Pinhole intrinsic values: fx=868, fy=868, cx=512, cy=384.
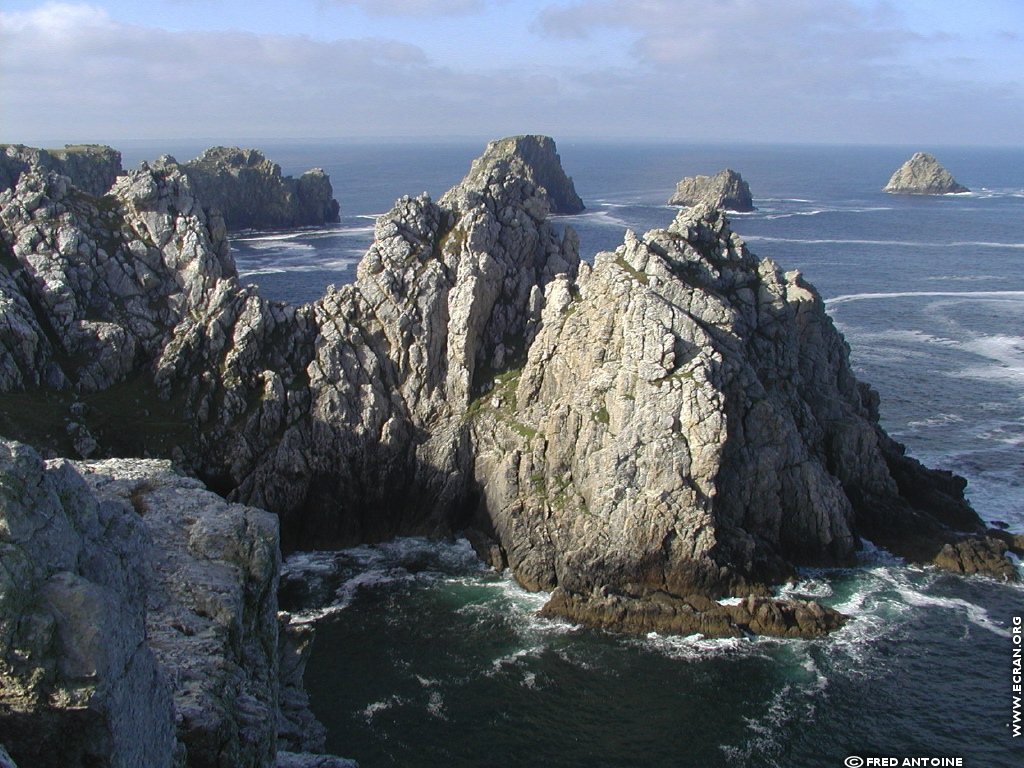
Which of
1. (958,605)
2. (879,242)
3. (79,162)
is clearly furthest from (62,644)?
(879,242)

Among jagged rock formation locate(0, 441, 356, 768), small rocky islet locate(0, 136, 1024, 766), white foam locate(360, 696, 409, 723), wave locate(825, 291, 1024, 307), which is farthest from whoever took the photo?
wave locate(825, 291, 1024, 307)

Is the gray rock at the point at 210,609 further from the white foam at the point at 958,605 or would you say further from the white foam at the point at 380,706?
the white foam at the point at 958,605

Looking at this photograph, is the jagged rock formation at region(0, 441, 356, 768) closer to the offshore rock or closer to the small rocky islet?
the small rocky islet

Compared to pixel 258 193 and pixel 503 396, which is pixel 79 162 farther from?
pixel 503 396

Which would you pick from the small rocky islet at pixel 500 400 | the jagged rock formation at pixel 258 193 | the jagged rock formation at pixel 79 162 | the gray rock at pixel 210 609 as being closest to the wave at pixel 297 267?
the jagged rock formation at pixel 79 162

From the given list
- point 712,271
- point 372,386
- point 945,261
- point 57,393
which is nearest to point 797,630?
point 712,271

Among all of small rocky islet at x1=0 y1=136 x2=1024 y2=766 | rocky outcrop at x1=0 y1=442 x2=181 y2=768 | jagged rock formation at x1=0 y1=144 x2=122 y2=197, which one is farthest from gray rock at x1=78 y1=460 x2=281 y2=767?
jagged rock formation at x1=0 y1=144 x2=122 y2=197
